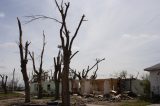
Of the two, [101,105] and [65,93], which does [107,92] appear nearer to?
[101,105]

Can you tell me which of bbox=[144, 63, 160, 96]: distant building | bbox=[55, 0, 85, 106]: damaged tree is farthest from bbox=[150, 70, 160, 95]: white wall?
bbox=[55, 0, 85, 106]: damaged tree

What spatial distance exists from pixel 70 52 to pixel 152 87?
1463 cm

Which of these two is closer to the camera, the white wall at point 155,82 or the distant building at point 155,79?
the distant building at point 155,79

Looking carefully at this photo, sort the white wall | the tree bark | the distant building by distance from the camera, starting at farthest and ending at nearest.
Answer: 1. the white wall
2. the distant building
3. the tree bark

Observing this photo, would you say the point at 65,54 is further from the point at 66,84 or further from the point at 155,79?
the point at 155,79

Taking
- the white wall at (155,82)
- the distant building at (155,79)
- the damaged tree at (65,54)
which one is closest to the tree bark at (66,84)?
the damaged tree at (65,54)

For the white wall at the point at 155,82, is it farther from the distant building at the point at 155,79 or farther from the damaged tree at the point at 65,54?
the damaged tree at the point at 65,54

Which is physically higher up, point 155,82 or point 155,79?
point 155,79

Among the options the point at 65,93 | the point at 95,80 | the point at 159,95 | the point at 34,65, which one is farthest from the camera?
the point at 95,80

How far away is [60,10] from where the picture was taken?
25688 millimetres

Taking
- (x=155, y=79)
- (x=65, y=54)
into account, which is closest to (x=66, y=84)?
(x=65, y=54)

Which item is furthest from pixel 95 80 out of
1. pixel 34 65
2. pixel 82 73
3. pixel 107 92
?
pixel 34 65

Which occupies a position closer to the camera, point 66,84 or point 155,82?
point 66,84

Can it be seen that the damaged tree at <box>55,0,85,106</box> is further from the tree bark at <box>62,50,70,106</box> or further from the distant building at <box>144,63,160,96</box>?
the distant building at <box>144,63,160,96</box>
